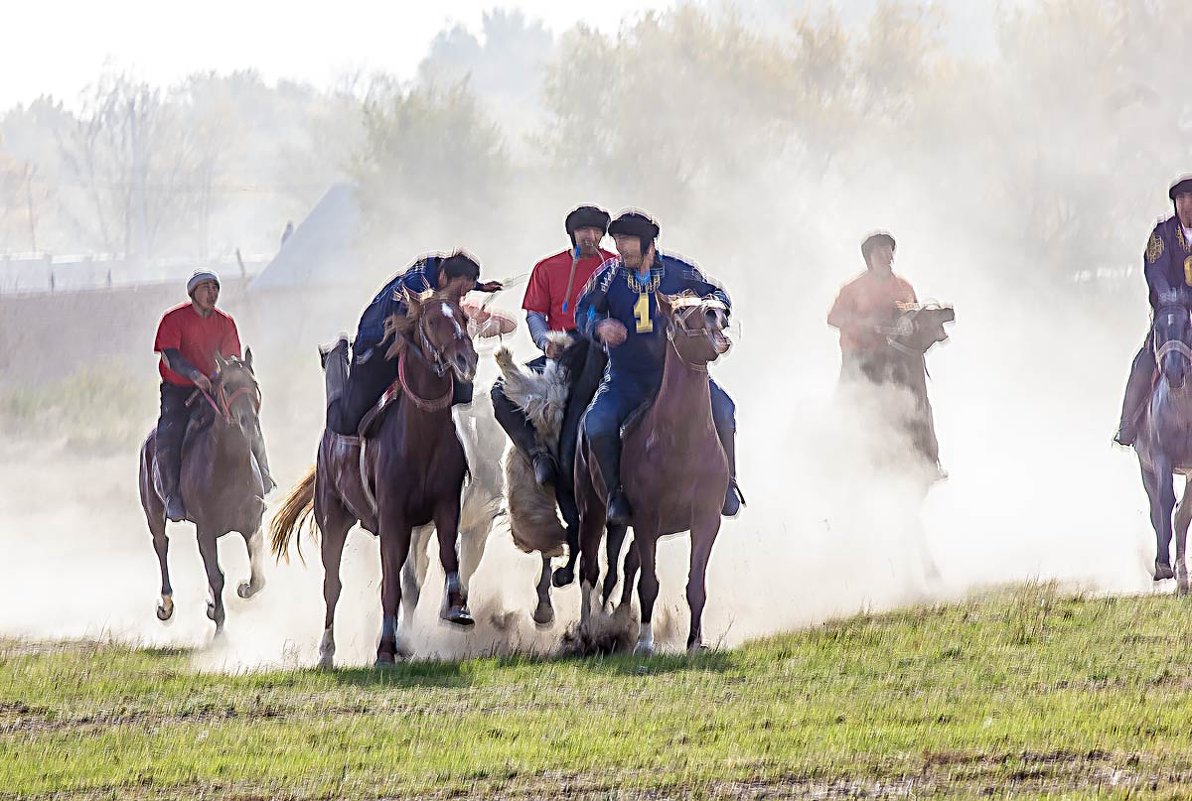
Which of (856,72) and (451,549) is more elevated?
(856,72)

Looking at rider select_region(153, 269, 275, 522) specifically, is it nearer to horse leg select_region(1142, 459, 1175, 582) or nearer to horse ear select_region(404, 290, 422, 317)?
horse ear select_region(404, 290, 422, 317)

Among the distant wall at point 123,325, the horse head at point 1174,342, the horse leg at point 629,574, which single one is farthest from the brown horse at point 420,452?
the distant wall at point 123,325

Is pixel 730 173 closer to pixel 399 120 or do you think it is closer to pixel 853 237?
pixel 853 237

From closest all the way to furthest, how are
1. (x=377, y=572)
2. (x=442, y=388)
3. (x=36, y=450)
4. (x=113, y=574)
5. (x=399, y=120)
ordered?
(x=442, y=388) → (x=377, y=572) → (x=113, y=574) → (x=36, y=450) → (x=399, y=120)

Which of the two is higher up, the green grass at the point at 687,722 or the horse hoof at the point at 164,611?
the horse hoof at the point at 164,611

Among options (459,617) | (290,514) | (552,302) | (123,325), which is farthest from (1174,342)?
(123,325)

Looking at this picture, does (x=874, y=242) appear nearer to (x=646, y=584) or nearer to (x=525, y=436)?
(x=525, y=436)

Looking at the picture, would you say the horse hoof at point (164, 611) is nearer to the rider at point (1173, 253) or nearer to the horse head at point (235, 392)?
the horse head at point (235, 392)

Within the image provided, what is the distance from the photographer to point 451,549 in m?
11.6

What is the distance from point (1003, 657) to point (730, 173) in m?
36.6

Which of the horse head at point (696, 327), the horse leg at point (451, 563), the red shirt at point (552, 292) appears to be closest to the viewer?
the horse head at point (696, 327)

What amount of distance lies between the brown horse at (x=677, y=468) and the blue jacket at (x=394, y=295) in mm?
1357

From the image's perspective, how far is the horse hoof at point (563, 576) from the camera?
13.2m

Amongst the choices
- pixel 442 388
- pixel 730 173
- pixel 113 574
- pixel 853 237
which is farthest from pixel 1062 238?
pixel 442 388
